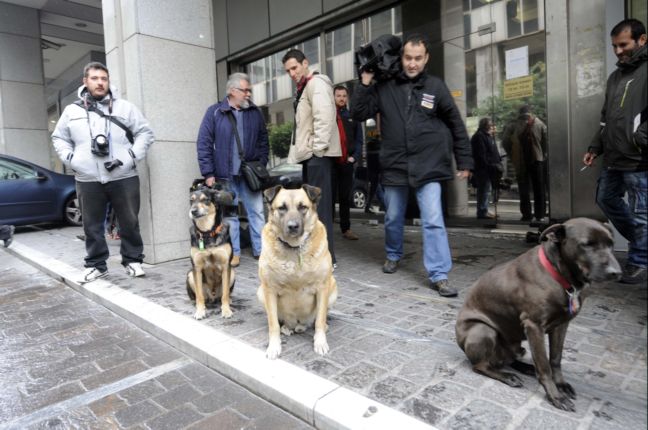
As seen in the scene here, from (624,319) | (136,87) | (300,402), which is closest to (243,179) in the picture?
(136,87)

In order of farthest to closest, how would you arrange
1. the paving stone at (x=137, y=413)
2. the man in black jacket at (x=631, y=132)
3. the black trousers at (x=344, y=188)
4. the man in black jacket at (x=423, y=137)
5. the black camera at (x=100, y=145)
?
the black trousers at (x=344, y=188)
the black camera at (x=100, y=145)
the man in black jacket at (x=423, y=137)
the man in black jacket at (x=631, y=132)
the paving stone at (x=137, y=413)

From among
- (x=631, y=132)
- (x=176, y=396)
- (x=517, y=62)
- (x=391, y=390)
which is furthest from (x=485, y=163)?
(x=176, y=396)

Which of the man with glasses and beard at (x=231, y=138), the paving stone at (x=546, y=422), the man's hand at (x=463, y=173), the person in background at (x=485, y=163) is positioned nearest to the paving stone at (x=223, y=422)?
the paving stone at (x=546, y=422)

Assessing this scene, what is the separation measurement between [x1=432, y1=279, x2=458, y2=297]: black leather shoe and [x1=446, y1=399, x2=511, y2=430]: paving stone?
1814mm

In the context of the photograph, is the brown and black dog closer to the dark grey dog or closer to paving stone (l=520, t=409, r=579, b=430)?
the dark grey dog

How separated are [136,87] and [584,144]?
235 inches

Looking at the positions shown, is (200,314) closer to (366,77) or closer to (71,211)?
(366,77)

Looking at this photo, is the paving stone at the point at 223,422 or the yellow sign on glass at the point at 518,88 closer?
the paving stone at the point at 223,422

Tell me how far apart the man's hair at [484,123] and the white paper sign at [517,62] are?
2.38 ft

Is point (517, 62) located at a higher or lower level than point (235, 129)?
higher

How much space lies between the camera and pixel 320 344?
3.04 metres

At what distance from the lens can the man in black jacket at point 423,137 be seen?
4.24 m

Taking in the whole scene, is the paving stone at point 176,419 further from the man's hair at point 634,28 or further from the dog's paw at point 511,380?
the man's hair at point 634,28

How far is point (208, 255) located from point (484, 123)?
5.31 m
